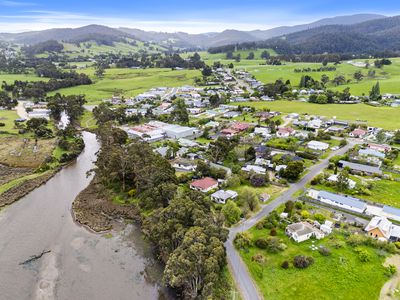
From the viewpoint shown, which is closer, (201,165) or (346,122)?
(201,165)

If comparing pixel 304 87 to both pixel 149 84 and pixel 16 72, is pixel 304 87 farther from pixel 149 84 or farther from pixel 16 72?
pixel 16 72

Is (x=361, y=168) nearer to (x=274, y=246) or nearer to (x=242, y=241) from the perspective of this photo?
(x=274, y=246)

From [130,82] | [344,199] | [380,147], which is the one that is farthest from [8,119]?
[380,147]

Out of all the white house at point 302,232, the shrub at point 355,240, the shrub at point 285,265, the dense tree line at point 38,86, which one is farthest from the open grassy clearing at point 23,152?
the shrub at point 355,240

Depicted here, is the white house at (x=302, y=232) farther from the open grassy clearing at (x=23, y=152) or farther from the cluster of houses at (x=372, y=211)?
the open grassy clearing at (x=23, y=152)

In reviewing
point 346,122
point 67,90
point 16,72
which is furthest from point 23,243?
point 16,72

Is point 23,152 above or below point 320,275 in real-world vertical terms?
below
